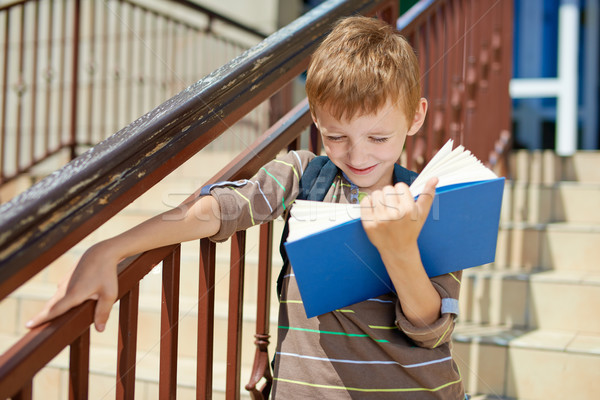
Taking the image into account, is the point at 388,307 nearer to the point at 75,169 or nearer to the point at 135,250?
the point at 135,250

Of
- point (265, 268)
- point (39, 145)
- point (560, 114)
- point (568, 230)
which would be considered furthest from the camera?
point (39, 145)

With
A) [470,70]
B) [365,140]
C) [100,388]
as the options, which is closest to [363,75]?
[365,140]

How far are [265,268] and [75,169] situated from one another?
0.59 metres

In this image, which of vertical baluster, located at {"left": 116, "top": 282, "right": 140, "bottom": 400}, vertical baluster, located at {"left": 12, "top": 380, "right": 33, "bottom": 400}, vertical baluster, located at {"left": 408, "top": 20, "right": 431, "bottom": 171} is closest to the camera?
vertical baluster, located at {"left": 12, "top": 380, "right": 33, "bottom": 400}

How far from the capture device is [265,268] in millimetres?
1270

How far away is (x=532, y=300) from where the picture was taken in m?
1.92

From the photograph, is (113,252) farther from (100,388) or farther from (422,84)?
(422,84)

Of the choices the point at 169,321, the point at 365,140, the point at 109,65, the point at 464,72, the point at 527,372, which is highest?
the point at 109,65

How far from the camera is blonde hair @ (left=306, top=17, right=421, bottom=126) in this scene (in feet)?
3.09

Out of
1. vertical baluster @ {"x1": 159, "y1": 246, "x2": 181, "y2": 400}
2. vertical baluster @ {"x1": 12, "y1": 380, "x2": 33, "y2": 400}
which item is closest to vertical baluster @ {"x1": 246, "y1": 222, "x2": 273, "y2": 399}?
vertical baluster @ {"x1": 159, "y1": 246, "x2": 181, "y2": 400}

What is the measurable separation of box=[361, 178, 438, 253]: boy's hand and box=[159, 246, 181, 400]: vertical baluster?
1.23 ft

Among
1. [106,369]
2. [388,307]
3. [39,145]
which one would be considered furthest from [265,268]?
[39,145]

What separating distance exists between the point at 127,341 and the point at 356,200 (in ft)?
1.55

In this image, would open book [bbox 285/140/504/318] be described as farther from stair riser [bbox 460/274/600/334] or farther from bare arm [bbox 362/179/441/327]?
stair riser [bbox 460/274/600/334]
